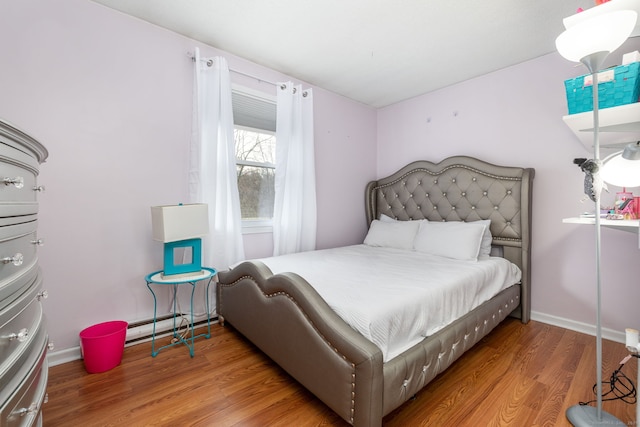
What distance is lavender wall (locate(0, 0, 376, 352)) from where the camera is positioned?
1.76 meters

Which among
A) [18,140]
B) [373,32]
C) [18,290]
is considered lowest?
[18,290]

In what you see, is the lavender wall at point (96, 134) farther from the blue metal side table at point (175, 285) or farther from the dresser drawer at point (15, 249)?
the dresser drawer at point (15, 249)

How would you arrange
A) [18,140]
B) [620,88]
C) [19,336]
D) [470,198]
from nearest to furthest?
1. [19,336]
2. [18,140]
3. [620,88]
4. [470,198]

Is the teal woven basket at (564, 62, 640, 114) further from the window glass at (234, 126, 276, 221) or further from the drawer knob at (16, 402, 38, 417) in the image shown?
the drawer knob at (16, 402, 38, 417)

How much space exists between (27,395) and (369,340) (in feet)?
3.83

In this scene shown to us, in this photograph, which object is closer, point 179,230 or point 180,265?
point 179,230

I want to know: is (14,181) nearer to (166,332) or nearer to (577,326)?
(166,332)

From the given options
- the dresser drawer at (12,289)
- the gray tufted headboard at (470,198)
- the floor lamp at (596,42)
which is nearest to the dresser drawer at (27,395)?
the dresser drawer at (12,289)

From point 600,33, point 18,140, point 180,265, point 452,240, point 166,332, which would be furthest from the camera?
point 452,240

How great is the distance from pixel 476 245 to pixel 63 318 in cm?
309

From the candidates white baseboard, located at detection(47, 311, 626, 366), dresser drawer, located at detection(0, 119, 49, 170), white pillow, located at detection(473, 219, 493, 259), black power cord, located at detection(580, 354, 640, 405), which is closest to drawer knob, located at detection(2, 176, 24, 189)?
dresser drawer, located at detection(0, 119, 49, 170)

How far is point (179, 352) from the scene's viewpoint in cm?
202

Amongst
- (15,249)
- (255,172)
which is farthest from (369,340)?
(255,172)

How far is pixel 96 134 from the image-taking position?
1.96 metres
